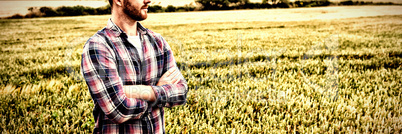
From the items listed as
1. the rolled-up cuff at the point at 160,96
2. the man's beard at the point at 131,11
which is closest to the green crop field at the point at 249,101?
the rolled-up cuff at the point at 160,96

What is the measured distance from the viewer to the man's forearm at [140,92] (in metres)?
1.39

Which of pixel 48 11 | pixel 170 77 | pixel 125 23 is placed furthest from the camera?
pixel 48 11

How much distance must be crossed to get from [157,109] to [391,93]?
17.3 ft

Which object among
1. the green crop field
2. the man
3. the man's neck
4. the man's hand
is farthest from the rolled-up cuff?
the green crop field

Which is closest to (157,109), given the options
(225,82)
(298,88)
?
(225,82)

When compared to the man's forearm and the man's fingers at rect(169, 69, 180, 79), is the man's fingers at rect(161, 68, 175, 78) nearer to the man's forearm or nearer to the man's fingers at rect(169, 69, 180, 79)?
the man's fingers at rect(169, 69, 180, 79)

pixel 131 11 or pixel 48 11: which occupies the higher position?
pixel 48 11

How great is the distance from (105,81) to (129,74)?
18cm


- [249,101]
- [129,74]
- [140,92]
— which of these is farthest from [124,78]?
[249,101]

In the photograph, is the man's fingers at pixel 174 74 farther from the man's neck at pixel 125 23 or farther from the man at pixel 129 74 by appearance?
the man's neck at pixel 125 23

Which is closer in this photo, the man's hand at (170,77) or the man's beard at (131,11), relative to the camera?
the man's beard at (131,11)

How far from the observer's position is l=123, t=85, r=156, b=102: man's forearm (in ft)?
4.56

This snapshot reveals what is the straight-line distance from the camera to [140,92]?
4.65 feet

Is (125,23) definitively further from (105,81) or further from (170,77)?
(170,77)
